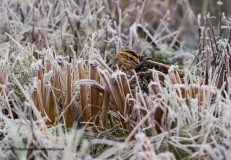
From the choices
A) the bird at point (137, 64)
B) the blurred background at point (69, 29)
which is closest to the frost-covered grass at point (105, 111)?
the blurred background at point (69, 29)

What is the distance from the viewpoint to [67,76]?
→ 237cm

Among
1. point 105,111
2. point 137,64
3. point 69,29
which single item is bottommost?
point 105,111

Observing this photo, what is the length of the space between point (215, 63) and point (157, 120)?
739 millimetres

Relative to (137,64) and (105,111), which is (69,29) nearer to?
(137,64)

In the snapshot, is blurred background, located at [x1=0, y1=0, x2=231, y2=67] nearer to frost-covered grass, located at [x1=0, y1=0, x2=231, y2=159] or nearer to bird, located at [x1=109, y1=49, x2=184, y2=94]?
frost-covered grass, located at [x1=0, y1=0, x2=231, y2=159]

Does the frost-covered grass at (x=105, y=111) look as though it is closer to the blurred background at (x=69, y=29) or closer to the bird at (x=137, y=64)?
the blurred background at (x=69, y=29)

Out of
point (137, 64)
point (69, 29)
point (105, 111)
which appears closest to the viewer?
point (105, 111)

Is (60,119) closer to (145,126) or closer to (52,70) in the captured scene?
(52,70)

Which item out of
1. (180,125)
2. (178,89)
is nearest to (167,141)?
(180,125)

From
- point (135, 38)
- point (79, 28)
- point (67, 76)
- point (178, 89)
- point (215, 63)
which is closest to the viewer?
point (178, 89)

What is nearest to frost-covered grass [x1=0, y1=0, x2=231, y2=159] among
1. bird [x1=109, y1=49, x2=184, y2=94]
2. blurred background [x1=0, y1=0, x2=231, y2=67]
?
blurred background [x1=0, y1=0, x2=231, y2=67]

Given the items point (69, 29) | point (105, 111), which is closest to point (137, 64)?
point (105, 111)

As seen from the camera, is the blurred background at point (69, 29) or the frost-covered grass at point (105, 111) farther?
the blurred background at point (69, 29)

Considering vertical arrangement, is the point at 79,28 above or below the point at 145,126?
above
